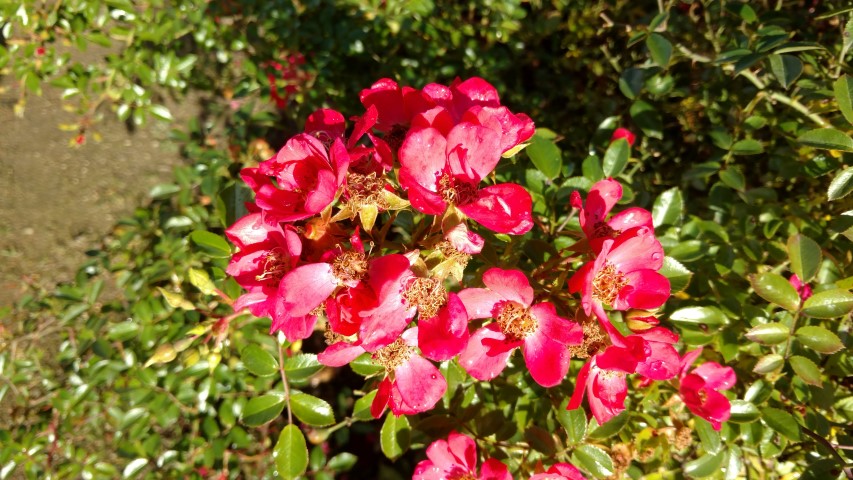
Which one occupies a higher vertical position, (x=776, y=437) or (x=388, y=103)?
(x=388, y=103)

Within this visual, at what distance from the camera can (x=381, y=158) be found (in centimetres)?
87

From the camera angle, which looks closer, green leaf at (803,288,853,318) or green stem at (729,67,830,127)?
green leaf at (803,288,853,318)

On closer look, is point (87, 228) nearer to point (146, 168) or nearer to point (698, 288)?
point (146, 168)

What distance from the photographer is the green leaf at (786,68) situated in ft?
3.66

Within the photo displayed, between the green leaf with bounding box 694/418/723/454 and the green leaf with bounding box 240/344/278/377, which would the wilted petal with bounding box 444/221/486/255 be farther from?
the green leaf with bounding box 694/418/723/454

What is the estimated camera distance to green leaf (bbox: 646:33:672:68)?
1218 mm

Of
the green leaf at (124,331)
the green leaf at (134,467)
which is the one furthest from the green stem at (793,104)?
the green leaf at (134,467)

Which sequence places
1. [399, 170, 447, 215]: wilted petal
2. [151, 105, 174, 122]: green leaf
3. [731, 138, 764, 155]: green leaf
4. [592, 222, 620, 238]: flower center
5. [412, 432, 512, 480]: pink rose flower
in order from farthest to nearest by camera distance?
[151, 105, 174, 122]: green leaf → [731, 138, 764, 155]: green leaf → [412, 432, 512, 480]: pink rose flower → [592, 222, 620, 238]: flower center → [399, 170, 447, 215]: wilted petal

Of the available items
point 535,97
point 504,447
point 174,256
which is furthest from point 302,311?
point 535,97

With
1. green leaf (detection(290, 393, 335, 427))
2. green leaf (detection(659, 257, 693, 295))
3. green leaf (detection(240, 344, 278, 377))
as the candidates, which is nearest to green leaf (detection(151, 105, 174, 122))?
green leaf (detection(240, 344, 278, 377))

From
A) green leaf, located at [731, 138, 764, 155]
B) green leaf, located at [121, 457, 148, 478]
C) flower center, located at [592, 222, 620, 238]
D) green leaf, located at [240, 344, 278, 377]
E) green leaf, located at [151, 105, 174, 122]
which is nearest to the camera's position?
flower center, located at [592, 222, 620, 238]

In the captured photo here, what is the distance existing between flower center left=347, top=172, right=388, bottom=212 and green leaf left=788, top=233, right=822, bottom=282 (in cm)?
86

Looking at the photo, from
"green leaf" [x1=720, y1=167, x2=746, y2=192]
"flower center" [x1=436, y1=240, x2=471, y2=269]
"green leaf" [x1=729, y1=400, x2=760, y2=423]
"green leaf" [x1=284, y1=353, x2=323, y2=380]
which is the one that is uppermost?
"flower center" [x1=436, y1=240, x2=471, y2=269]

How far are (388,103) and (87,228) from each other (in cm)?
291
